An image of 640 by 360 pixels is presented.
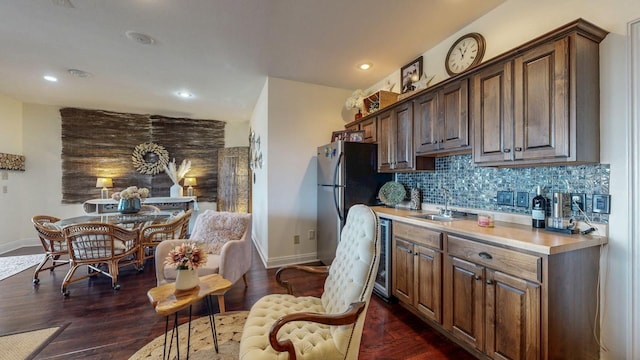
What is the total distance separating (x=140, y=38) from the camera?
2.62 meters

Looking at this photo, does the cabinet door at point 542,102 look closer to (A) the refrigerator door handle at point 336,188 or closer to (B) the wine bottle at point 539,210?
(B) the wine bottle at point 539,210

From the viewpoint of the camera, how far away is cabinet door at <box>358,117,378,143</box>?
3.26 meters

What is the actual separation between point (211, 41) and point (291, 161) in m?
1.76

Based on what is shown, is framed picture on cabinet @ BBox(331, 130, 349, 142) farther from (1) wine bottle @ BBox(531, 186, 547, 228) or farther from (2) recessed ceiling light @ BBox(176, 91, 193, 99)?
(2) recessed ceiling light @ BBox(176, 91, 193, 99)

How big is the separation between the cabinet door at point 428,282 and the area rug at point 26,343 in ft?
9.56

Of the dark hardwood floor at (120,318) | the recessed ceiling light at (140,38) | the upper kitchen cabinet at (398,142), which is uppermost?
the recessed ceiling light at (140,38)

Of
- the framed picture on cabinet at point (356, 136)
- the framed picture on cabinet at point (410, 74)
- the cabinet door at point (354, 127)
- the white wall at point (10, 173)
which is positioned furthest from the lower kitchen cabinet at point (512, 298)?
the white wall at point (10, 173)

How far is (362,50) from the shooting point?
290 cm

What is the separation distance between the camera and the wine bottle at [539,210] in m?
1.77

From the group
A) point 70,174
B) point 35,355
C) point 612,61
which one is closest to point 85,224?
point 35,355

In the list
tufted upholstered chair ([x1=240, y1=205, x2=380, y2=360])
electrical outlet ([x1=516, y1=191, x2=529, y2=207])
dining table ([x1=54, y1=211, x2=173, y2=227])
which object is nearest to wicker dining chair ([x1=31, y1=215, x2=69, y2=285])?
dining table ([x1=54, y1=211, x2=173, y2=227])

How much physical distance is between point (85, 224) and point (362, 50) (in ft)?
11.9

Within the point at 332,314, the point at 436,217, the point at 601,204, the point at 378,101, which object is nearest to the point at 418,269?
the point at 436,217

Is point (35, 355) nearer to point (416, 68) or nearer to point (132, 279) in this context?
point (132, 279)
